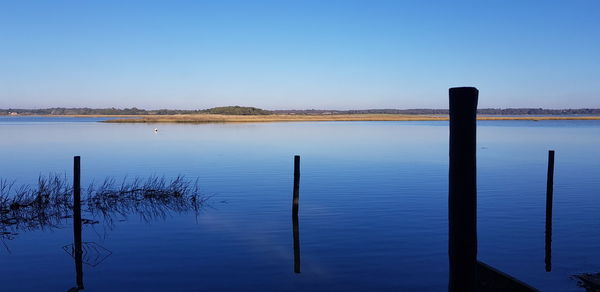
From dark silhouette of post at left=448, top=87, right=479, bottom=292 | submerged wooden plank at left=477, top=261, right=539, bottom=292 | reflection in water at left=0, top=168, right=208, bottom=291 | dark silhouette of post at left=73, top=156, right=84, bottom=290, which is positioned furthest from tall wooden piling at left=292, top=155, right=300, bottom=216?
dark silhouette of post at left=448, top=87, right=479, bottom=292

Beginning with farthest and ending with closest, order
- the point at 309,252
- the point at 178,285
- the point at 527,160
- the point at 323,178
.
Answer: the point at 527,160 → the point at 323,178 → the point at 309,252 → the point at 178,285

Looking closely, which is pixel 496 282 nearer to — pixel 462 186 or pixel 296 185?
pixel 462 186

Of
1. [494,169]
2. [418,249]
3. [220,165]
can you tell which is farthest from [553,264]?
[220,165]

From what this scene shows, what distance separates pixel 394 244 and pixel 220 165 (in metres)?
21.8

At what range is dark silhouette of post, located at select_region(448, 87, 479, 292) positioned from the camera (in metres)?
5.49

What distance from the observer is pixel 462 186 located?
18.6 ft

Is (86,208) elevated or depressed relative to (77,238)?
depressed

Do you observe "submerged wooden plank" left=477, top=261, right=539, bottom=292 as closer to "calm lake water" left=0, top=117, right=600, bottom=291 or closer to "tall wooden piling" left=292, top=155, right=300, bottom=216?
"calm lake water" left=0, top=117, right=600, bottom=291

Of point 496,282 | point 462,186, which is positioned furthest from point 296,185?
point 462,186

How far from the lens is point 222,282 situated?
1074cm

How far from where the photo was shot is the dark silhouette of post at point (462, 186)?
5.49 meters

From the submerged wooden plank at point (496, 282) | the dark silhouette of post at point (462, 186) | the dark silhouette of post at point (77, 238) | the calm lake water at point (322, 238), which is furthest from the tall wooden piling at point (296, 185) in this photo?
the dark silhouette of post at point (462, 186)

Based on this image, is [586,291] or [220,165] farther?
[220,165]

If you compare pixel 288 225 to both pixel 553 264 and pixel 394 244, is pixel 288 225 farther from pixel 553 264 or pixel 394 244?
pixel 553 264
